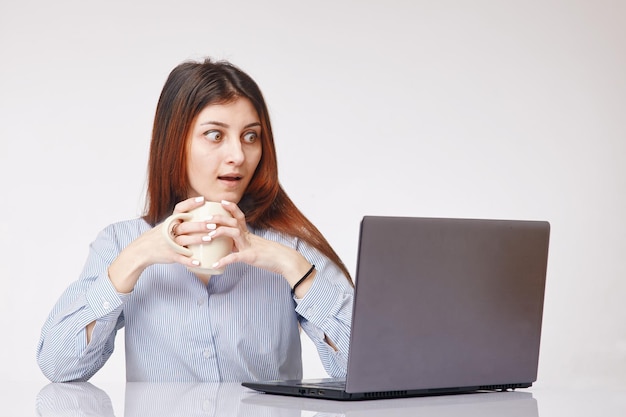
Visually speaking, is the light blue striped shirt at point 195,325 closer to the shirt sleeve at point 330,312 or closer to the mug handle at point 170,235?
the shirt sleeve at point 330,312

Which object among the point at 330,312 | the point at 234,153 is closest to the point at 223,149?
the point at 234,153

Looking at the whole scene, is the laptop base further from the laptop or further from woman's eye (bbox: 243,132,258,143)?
woman's eye (bbox: 243,132,258,143)

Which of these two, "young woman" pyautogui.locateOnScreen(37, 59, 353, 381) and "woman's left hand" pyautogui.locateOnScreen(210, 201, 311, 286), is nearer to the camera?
"woman's left hand" pyautogui.locateOnScreen(210, 201, 311, 286)

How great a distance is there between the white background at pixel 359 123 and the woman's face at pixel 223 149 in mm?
2002

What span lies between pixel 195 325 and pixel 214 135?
385 mm

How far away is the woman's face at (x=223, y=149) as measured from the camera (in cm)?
189

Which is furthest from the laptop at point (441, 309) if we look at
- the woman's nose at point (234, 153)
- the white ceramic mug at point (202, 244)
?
the woman's nose at point (234, 153)

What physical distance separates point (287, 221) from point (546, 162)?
2530 millimetres

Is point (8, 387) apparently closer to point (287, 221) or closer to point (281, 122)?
point (287, 221)

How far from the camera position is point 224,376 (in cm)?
188

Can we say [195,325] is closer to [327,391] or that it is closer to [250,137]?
[250,137]

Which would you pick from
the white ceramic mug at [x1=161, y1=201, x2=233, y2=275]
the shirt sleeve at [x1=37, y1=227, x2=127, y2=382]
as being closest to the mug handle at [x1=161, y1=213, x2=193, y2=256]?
the white ceramic mug at [x1=161, y1=201, x2=233, y2=275]

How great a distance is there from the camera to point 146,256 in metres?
1.64

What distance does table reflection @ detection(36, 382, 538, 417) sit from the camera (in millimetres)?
1197
